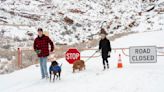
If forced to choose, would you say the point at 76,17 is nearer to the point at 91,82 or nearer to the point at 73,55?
the point at 73,55

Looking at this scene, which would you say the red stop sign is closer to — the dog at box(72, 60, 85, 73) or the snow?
the snow

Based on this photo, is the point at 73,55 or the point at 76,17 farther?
the point at 76,17

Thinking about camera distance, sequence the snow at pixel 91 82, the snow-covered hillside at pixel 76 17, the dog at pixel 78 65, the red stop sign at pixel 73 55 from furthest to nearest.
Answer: the snow-covered hillside at pixel 76 17 < the red stop sign at pixel 73 55 < the dog at pixel 78 65 < the snow at pixel 91 82

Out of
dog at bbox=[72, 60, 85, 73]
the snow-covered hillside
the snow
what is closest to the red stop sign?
the snow

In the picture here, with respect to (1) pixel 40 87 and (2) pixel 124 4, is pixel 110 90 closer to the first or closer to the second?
(1) pixel 40 87

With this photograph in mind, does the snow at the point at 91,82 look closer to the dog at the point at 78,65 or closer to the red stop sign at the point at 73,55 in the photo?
the dog at the point at 78,65

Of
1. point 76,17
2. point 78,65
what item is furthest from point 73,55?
point 76,17

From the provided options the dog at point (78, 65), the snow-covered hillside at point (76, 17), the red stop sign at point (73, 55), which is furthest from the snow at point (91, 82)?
the snow-covered hillside at point (76, 17)

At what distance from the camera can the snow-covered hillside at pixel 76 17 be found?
126ft

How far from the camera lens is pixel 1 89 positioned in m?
13.2

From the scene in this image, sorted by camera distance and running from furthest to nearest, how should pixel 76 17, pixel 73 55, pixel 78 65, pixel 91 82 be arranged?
pixel 76 17, pixel 73 55, pixel 78 65, pixel 91 82

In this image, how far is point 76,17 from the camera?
45.8 m

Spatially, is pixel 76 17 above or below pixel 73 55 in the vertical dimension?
above

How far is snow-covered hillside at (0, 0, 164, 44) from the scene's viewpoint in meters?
38.3
